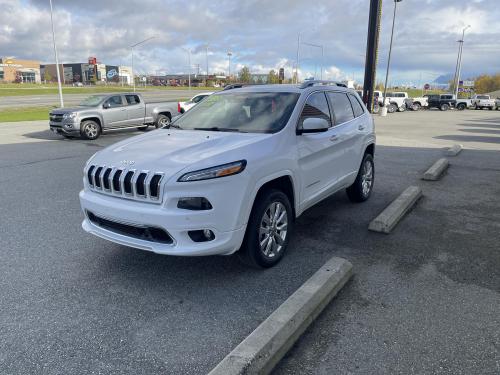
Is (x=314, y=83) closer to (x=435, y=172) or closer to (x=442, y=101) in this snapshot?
(x=435, y=172)

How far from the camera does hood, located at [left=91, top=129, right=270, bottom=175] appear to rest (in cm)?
340

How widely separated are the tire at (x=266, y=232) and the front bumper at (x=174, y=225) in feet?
0.57

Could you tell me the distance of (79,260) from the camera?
4238 mm

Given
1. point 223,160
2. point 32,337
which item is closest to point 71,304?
point 32,337

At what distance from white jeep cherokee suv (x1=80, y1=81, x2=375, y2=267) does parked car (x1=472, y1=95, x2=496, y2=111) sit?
48554 millimetres

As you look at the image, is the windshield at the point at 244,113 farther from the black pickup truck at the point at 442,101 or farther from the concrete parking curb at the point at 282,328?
the black pickup truck at the point at 442,101

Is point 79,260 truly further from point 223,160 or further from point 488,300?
point 488,300

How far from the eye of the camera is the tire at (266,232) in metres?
3.63

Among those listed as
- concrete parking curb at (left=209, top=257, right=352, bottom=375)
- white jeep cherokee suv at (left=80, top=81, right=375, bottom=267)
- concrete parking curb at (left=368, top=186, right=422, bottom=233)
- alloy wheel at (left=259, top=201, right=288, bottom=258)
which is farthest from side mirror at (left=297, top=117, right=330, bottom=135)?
concrete parking curb at (left=368, top=186, right=422, bottom=233)

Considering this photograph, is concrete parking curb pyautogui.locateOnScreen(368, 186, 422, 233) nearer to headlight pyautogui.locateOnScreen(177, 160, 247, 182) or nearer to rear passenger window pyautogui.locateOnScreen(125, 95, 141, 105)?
headlight pyautogui.locateOnScreen(177, 160, 247, 182)

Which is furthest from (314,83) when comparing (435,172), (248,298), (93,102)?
(93,102)

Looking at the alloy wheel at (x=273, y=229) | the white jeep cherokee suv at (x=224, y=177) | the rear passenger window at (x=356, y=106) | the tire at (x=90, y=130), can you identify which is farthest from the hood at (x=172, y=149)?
the tire at (x=90, y=130)

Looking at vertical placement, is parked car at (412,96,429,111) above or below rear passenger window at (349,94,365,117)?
below

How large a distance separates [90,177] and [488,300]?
149 inches
